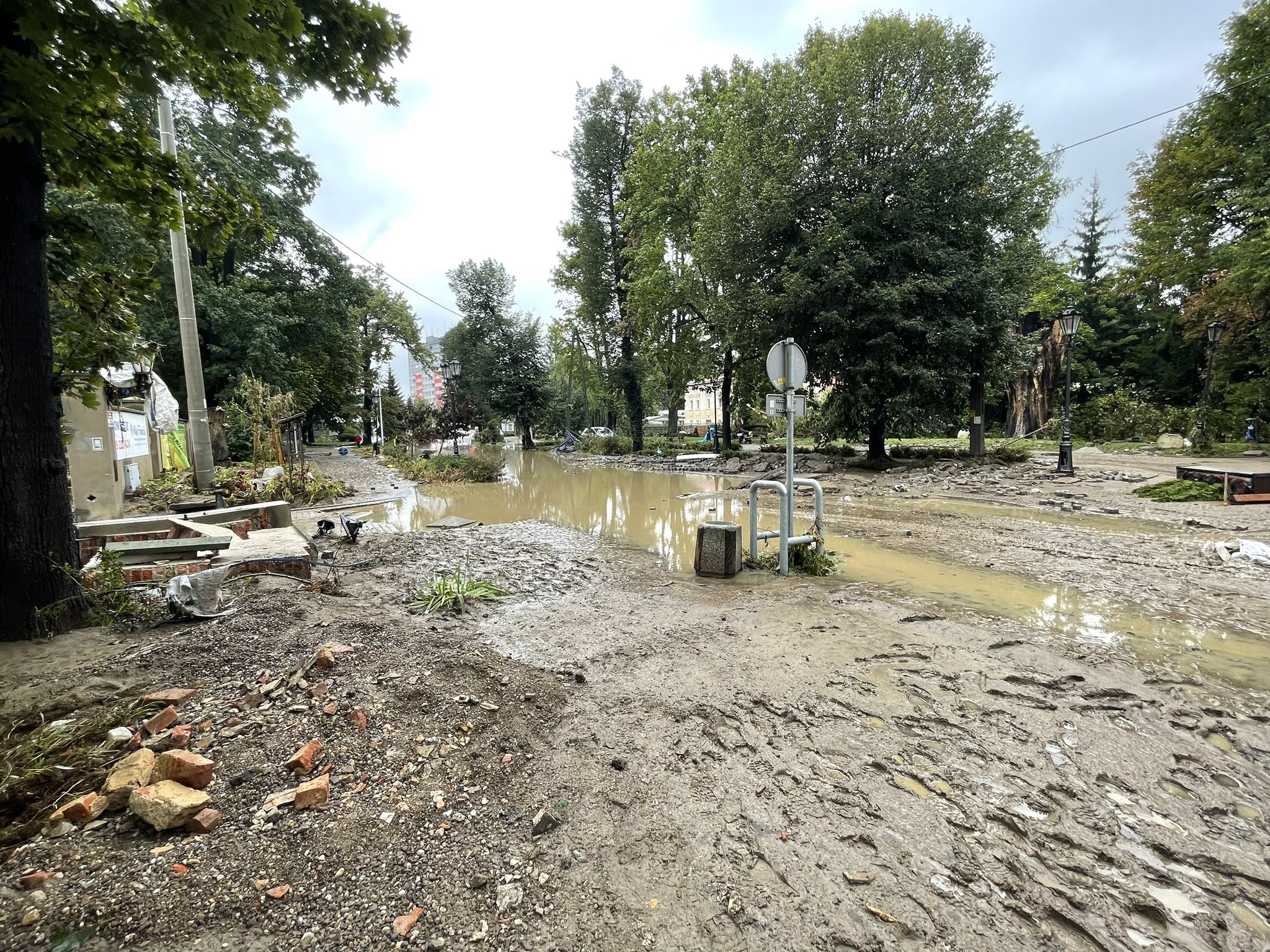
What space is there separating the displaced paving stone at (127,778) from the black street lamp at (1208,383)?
25553 mm

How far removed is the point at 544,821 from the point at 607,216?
3346 cm

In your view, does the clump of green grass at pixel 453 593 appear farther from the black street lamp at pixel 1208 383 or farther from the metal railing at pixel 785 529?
the black street lamp at pixel 1208 383

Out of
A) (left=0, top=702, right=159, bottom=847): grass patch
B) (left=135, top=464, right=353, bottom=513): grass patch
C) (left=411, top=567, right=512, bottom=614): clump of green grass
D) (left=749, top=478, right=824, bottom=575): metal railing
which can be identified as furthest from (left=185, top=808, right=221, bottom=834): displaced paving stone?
(left=135, top=464, right=353, bottom=513): grass patch

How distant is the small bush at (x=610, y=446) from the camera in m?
30.7

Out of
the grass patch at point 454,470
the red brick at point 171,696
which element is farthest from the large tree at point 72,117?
the grass patch at point 454,470

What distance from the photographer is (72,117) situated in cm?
368

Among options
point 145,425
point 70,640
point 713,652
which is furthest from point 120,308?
point 145,425

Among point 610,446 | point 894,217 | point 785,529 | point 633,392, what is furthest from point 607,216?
point 785,529

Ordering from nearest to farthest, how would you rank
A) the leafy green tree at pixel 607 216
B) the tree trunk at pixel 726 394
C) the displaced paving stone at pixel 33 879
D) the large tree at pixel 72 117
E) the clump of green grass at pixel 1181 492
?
the displaced paving stone at pixel 33 879
the large tree at pixel 72 117
the clump of green grass at pixel 1181 492
the tree trunk at pixel 726 394
the leafy green tree at pixel 607 216

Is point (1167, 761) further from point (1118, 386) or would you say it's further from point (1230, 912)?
point (1118, 386)

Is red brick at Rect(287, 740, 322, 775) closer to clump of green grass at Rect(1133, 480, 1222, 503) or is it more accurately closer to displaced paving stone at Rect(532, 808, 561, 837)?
displaced paving stone at Rect(532, 808, 561, 837)

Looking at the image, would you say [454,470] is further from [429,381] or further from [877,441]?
[429,381]

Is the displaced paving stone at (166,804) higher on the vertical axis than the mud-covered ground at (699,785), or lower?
higher

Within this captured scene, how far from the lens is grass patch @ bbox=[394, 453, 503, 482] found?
19625 millimetres
